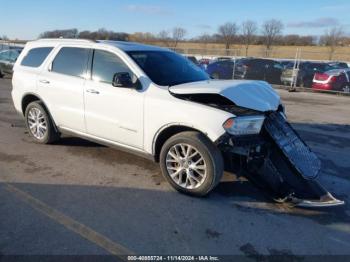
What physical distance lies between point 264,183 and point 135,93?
6.69ft

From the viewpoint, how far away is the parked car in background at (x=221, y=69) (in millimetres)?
20281

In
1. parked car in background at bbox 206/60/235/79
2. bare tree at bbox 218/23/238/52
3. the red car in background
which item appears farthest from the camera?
bare tree at bbox 218/23/238/52

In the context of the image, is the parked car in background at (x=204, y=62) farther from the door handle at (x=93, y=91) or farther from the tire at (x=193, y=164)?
the tire at (x=193, y=164)

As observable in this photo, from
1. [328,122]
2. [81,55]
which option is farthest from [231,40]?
[81,55]

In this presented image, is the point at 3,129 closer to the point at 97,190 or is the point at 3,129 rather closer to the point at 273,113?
the point at 97,190

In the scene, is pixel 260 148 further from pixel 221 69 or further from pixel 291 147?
pixel 221 69

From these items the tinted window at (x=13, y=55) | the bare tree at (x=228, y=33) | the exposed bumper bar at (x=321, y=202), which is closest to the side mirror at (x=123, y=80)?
the exposed bumper bar at (x=321, y=202)

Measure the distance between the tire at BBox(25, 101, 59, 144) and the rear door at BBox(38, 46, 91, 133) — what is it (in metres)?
0.22

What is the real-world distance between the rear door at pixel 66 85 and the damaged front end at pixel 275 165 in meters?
2.52

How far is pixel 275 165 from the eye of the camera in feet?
14.4

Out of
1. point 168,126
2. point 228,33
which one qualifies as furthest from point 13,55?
point 228,33

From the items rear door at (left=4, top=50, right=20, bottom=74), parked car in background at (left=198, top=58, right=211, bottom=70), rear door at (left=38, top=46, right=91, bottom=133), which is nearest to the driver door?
rear door at (left=38, top=46, right=91, bottom=133)

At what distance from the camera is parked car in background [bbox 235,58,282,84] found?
19031 mm

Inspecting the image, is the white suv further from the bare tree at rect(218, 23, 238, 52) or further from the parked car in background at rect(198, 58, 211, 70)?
the bare tree at rect(218, 23, 238, 52)
